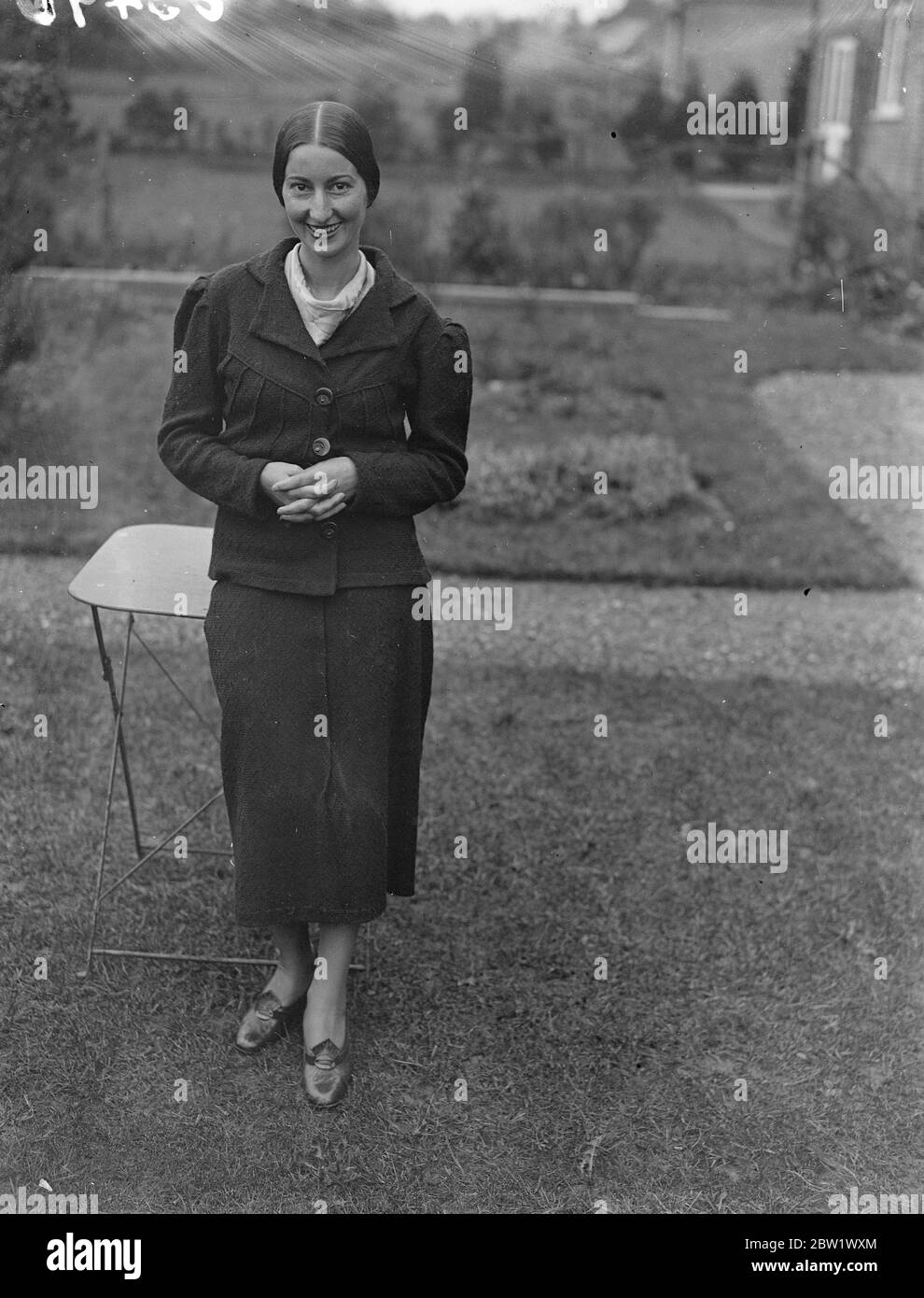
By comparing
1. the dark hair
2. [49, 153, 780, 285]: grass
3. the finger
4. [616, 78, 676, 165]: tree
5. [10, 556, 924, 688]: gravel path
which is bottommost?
[10, 556, 924, 688]: gravel path

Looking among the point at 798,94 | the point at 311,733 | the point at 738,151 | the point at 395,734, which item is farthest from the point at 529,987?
the point at 798,94

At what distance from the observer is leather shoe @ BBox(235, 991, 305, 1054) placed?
3.75 meters

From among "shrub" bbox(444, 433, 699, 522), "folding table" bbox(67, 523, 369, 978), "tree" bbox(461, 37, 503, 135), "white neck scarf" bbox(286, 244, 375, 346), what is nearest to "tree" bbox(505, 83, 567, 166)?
"tree" bbox(461, 37, 503, 135)

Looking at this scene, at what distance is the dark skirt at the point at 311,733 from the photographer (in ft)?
11.0

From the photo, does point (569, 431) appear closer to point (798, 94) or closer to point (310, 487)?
point (310, 487)

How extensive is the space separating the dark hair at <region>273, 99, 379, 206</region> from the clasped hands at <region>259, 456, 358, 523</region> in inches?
23.7

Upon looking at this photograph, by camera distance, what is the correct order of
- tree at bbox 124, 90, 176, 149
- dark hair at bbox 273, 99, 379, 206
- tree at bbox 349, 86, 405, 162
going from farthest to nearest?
tree at bbox 349, 86, 405, 162 < tree at bbox 124, 90, 176, 149 < dark hair at bbox 273, 99, 379, 206

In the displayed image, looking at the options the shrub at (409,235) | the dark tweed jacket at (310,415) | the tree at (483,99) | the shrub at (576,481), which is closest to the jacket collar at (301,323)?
the dark tweed jacket at (310,415)

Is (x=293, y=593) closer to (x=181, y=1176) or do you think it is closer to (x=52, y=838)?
(x=181, y=1176)

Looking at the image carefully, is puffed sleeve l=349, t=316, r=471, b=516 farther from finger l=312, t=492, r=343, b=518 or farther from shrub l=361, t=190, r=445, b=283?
shrub l=361, t=190, r=445, b=283

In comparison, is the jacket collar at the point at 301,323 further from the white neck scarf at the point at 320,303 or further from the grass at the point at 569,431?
the grass at the point at 569,431

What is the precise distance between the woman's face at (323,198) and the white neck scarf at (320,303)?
0.32ft

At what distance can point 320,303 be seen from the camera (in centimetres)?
320

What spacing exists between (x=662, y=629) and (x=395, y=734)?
3.58 meters
